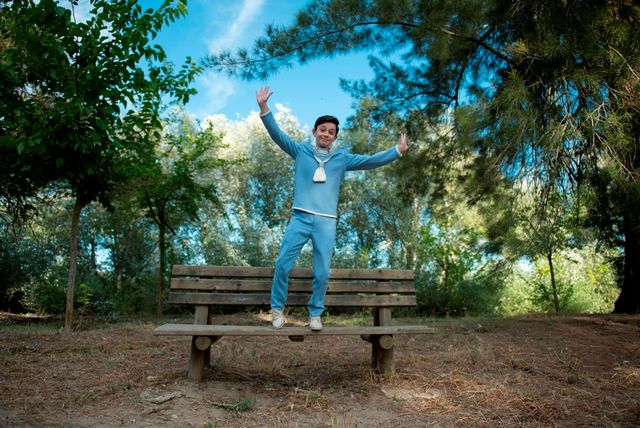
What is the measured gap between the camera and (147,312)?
9391 millimetres

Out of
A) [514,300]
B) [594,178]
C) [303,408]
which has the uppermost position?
[594,178]

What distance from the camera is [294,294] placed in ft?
12.1

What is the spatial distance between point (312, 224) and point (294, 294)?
2.07 feet

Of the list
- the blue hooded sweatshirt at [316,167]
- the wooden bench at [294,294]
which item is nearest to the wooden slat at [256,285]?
the wooden bench at [294,294]

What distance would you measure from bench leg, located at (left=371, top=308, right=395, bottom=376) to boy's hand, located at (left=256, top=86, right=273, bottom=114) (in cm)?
173

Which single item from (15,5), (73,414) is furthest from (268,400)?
(15,5)

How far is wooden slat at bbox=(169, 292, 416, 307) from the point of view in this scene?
3518 mm

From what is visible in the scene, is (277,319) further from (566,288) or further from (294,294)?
(566,288)

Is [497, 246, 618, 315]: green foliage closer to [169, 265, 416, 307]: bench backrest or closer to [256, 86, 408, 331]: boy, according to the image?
[169, 265, 416, 307]: bench backrest

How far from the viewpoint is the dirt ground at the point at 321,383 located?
2873 mm

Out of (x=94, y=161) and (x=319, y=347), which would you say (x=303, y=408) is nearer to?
(x=319, y=347)

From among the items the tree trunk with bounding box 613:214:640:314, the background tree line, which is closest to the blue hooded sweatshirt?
the background tree line

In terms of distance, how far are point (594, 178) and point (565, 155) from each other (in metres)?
0.86

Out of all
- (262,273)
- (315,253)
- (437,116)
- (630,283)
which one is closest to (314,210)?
(315,253)
